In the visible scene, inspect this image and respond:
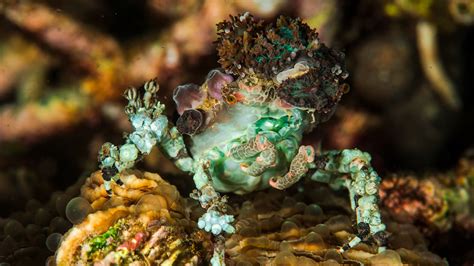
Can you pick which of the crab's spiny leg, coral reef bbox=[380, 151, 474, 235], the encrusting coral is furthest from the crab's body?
coral reef bbox=[380, 151, 474, 235]

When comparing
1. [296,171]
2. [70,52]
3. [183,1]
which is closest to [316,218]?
[296,171]

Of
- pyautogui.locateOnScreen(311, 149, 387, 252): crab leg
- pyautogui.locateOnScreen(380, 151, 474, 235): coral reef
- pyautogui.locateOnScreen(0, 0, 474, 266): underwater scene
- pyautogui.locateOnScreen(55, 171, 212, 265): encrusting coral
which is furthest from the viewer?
pyautogui.locateOnScreen(380, 151, 474, 235): coral reef

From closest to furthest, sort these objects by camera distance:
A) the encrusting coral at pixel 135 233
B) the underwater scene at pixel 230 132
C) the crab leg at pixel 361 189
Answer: the encrusting coral at pixel 135 233
the underwater scene at pixel 230 132
the crab leg at pixel 361 189

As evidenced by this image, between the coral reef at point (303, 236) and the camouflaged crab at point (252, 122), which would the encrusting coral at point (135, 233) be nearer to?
the camouflaged crab at point (252, 122)

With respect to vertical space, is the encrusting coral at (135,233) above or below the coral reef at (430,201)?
below

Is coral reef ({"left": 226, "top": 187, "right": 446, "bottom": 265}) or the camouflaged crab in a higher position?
the camouflaged crab

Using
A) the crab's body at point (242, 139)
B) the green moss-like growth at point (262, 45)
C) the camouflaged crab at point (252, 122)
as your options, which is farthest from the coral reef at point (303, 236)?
the green moss-like growth at point (262, 45)

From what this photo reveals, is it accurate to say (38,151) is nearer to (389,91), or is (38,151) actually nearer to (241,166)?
Answer: (241,166)

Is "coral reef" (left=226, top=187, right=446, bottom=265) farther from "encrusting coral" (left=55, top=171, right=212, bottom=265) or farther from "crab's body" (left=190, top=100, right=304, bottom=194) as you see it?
"encrusting coral" (left=55, top=171, right=212, bottom=265)
